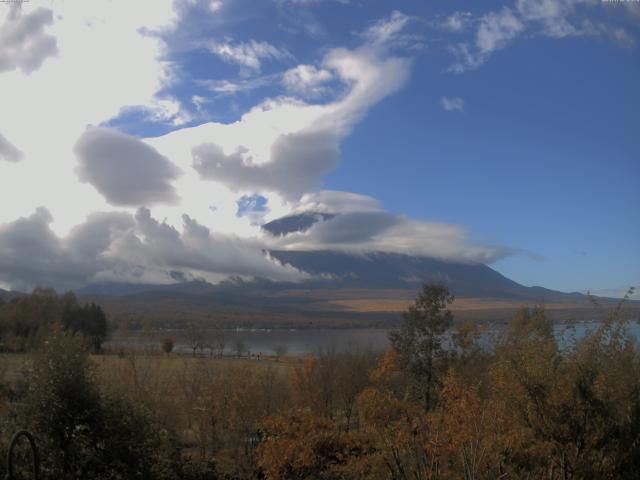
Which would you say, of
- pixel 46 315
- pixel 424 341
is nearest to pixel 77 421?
pixel 424 341

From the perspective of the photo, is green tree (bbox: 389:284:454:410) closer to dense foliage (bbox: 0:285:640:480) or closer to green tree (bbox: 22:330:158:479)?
dense foliage (bbox: 0:285:640:480)

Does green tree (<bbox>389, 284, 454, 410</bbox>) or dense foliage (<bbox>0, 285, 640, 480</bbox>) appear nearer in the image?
dense foliage (<bbox>0, 285, 640, 480</bbox>)

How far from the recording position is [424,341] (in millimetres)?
27734

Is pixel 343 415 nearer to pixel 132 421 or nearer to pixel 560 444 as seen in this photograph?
pixel 132 421

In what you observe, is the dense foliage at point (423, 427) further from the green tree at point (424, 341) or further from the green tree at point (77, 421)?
the green tree at point (424, 341)

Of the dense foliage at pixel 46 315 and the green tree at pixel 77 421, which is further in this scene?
the dense foliage at pixel 46 315

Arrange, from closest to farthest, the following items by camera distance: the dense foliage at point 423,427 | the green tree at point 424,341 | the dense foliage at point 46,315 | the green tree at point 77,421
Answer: the dense foliage at point 423,427, the green tree at point 77,421, the green tree at point 424,341, the dense foliage at point 46,315

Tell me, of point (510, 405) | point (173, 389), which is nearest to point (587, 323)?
point (510, 405)

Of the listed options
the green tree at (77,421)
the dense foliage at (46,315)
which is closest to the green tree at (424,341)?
the green tree at (77,421)

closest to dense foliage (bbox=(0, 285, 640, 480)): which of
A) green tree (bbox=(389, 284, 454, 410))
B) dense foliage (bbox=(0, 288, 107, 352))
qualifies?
green tree (bbox=(389, 284, 454, 410))

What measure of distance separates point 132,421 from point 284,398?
13189 millimetres

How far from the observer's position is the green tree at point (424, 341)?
27.0 m

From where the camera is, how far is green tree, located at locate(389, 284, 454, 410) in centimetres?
2705

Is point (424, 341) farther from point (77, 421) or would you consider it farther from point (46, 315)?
point (46, 315)
